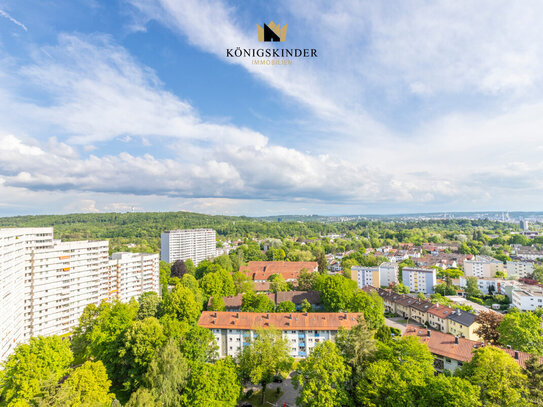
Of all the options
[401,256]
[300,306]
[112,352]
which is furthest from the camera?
[401,256]

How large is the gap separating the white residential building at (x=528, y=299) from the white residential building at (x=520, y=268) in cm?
2433

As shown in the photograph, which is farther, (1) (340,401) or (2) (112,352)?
(2) (112,352)

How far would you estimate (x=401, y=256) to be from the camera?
340 feet

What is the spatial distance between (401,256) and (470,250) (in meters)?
34.8

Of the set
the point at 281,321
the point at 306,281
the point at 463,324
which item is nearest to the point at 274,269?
the point at 306,281

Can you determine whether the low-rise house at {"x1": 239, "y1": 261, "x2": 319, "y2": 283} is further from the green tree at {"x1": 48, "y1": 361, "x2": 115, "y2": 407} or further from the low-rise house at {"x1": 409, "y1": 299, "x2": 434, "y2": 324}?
the green tree at {"x1": 48, "y1": 361, "x2": 115, "y2": 407}

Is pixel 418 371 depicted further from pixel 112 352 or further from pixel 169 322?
pixel 112 352

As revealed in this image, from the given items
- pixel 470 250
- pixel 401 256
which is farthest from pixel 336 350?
pixel 470 250

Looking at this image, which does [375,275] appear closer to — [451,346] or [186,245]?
[451,346]

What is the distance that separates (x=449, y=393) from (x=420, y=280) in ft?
195

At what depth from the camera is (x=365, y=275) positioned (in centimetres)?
7475

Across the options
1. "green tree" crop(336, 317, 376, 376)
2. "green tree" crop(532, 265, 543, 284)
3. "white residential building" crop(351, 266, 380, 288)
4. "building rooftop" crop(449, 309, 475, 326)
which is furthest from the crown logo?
"green tree" crop(532, 265, 543, 284)

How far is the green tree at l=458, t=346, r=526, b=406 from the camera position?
739 inches

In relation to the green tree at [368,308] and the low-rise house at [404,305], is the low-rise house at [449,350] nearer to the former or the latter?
the green tree at [368,308]
